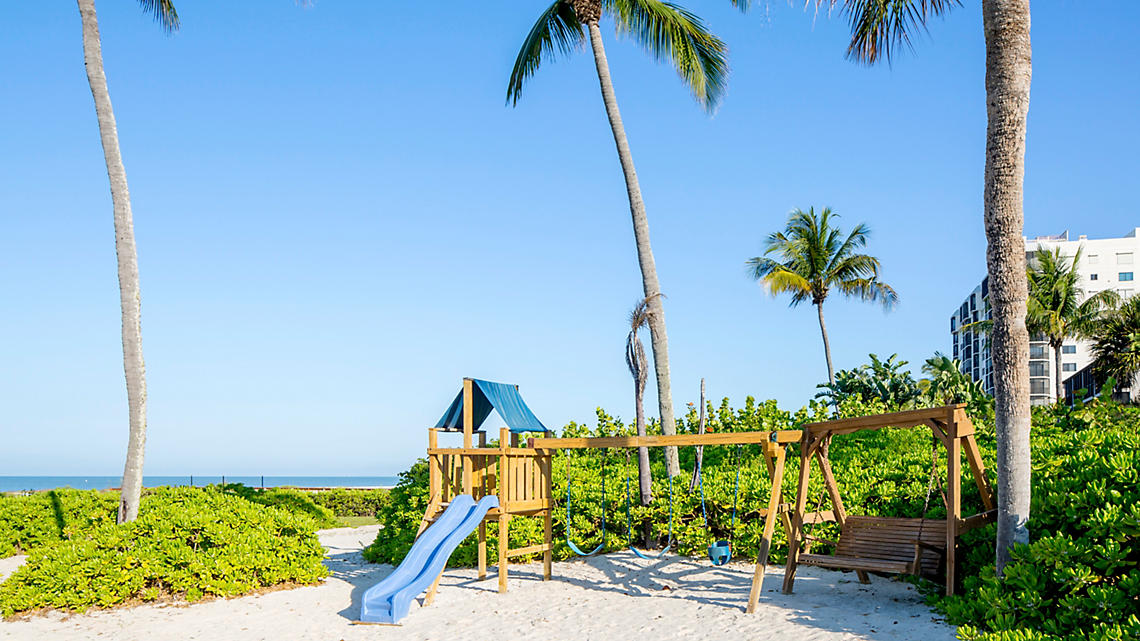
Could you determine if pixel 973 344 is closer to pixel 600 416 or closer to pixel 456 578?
pixel 600 416

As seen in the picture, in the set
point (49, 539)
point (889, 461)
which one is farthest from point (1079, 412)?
point (49, 539)

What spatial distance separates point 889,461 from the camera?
38.9 ft

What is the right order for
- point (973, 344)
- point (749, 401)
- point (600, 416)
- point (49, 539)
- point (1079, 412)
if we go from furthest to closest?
point (973, 344) < point (600, 416) < point (749, 401) < point (49, 539) < point (1079, 412)

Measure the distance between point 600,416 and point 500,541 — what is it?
6.83 meters

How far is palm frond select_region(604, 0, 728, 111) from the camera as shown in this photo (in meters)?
14.3

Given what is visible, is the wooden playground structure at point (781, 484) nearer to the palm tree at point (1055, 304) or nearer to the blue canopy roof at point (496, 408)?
the blue canopy roof at point (496, 408)

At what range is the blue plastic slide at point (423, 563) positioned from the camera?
28.2ft

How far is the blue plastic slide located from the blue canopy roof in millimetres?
1594

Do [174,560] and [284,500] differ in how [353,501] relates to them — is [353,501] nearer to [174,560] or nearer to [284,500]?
[284,500]

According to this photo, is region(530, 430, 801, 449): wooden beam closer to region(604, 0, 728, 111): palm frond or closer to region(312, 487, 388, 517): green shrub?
region(604, 0, 728, 111): palm frond

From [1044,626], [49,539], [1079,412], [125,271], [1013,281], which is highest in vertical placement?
[125,271]

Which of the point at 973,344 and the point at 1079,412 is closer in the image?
the point at 1079,412

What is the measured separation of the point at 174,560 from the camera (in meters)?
9.71

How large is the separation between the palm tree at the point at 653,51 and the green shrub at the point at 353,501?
13.3 metres
